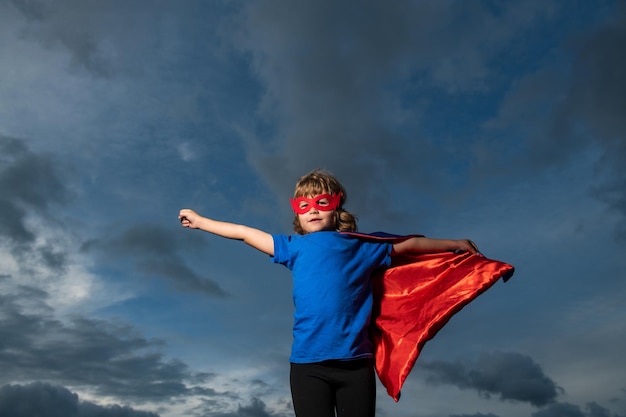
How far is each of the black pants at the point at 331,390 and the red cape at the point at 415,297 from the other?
77 centimetres

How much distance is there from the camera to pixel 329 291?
612 centimetres

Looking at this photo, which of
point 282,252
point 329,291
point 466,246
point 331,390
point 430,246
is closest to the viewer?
point 331,390

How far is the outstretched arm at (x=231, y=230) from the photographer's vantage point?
6578mm

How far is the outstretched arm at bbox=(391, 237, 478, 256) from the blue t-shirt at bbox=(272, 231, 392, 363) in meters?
0.27

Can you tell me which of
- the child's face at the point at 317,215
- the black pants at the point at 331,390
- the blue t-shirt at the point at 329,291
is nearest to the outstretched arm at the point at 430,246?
the blue t-shirt at the point at 329,291

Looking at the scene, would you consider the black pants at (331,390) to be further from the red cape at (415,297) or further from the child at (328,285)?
the red cape at (415,297)

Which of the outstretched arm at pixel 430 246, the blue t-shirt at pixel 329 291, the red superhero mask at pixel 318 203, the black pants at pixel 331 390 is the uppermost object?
the red superhero mask at pixel 318 203

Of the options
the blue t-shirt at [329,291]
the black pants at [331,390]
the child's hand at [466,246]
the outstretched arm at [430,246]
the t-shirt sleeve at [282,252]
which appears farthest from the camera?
the child's hand at [466,246]

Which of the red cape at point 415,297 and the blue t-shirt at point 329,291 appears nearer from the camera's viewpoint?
the blue t-shirt at point 329,291

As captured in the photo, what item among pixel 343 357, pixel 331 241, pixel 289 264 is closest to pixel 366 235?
pixel 331 241

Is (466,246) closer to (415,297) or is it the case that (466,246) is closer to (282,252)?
(415,297)

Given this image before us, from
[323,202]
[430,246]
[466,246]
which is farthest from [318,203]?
[466,246]

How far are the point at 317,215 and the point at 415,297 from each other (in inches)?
59.2

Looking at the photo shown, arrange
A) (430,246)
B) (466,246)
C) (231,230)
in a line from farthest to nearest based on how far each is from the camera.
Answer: (466,246) → (430,246) → (231,230)
